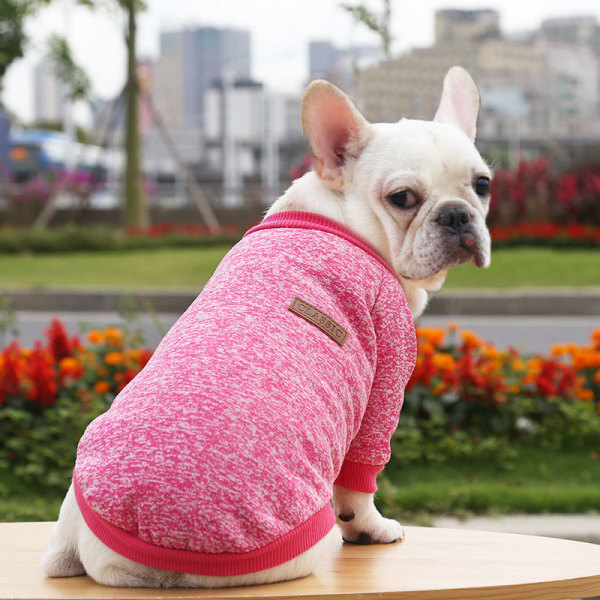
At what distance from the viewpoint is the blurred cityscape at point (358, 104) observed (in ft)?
25.3

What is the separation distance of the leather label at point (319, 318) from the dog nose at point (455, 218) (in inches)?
15.4

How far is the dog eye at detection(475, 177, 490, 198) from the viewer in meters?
2.31

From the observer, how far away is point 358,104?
656 centimetres

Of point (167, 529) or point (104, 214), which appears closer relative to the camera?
point (167, 529)

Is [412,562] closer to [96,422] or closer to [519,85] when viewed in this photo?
[96,422]

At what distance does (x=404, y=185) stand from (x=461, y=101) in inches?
19.0

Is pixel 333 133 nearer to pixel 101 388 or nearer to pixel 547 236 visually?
pixel 101 388

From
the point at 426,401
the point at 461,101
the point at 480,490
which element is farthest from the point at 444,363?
the point at 461,101

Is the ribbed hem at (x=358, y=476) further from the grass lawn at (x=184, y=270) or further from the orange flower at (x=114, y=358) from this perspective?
the grass lawn at (x=184, y=270)

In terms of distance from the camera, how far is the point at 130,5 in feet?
52.0

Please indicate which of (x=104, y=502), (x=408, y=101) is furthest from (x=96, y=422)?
(x=408, y=101)

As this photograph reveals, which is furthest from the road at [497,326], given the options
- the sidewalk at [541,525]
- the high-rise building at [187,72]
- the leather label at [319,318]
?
the high-rise building at [187,72]

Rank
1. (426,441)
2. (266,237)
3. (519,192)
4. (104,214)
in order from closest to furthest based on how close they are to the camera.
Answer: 1. (266,237)
2. (426,441)
3. (519,192)
4. (104,214)

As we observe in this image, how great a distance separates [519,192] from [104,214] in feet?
28.3
